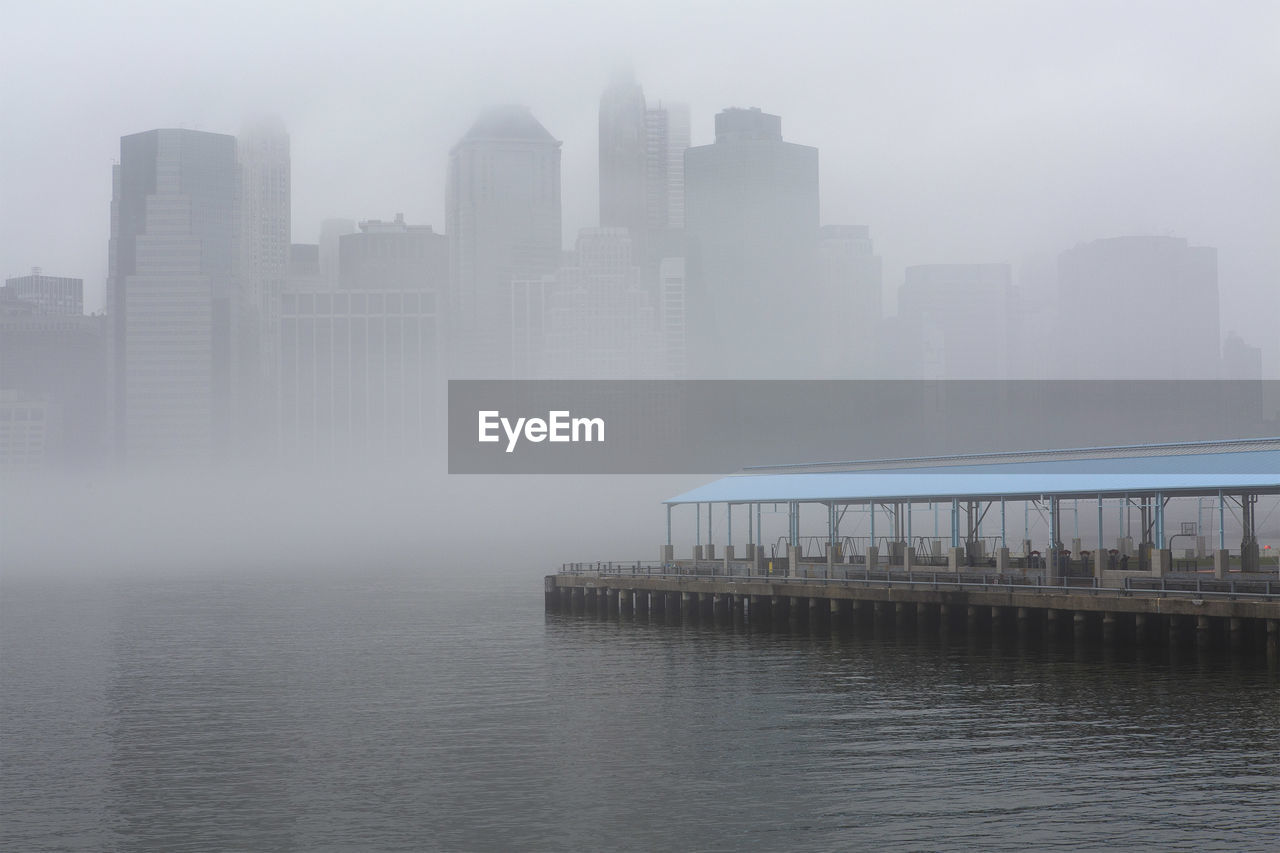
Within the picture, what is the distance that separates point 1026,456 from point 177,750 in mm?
50041

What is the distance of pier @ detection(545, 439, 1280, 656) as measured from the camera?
56.6 metres

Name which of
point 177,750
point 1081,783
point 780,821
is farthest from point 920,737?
point 177,750

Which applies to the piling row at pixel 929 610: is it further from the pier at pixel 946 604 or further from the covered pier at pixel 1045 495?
the covered pier at pixel 1045 495

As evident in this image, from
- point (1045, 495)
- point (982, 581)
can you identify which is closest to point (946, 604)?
point (982, 581)

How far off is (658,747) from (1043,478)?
34998 mm

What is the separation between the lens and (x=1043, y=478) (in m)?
70.3

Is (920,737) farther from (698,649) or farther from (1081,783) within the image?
(698,649)

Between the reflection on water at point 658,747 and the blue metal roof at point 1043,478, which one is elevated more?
the blue metal roof at point 1043,478

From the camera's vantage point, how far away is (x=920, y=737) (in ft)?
135

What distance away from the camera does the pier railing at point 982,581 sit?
54844 mm

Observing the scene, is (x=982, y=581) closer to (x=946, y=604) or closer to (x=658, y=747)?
(x=946, y=604)

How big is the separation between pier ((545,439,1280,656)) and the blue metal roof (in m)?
0.13

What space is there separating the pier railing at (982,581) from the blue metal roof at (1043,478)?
4075 millimetres

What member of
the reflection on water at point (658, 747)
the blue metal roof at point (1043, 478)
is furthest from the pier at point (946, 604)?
the blue metal roof at point (1043, 478)
